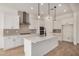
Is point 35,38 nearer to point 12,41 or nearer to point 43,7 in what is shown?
point 12,41

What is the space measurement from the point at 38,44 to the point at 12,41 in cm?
60

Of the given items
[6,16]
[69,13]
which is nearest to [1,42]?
[6,16]

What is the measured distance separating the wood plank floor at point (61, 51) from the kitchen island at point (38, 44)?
94 mm

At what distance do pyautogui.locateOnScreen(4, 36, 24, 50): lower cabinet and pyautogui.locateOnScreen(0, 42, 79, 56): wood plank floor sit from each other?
9cm

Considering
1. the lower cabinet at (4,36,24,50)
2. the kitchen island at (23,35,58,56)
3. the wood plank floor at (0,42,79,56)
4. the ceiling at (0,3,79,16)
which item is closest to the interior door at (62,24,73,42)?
the wood plank floor at (0,42,79,56)

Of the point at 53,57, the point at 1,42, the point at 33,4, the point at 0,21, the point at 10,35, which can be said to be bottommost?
the point at 53,57

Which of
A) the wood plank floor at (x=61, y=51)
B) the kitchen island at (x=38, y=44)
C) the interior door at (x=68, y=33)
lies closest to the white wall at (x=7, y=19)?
the wood plank floor at (x=61, y=51)

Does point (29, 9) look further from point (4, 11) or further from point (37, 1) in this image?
point (4, 11)

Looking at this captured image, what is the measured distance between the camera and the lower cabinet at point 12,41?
2.03m

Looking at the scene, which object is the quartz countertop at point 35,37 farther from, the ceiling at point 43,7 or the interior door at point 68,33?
the ceiling at point 43,7

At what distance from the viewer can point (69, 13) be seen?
208 cm

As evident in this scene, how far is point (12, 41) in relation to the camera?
211 cm

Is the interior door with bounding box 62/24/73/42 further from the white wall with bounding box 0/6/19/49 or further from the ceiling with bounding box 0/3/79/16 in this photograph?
the white wall with bounding box 0/6/19/49

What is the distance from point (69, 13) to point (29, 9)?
90 cm
